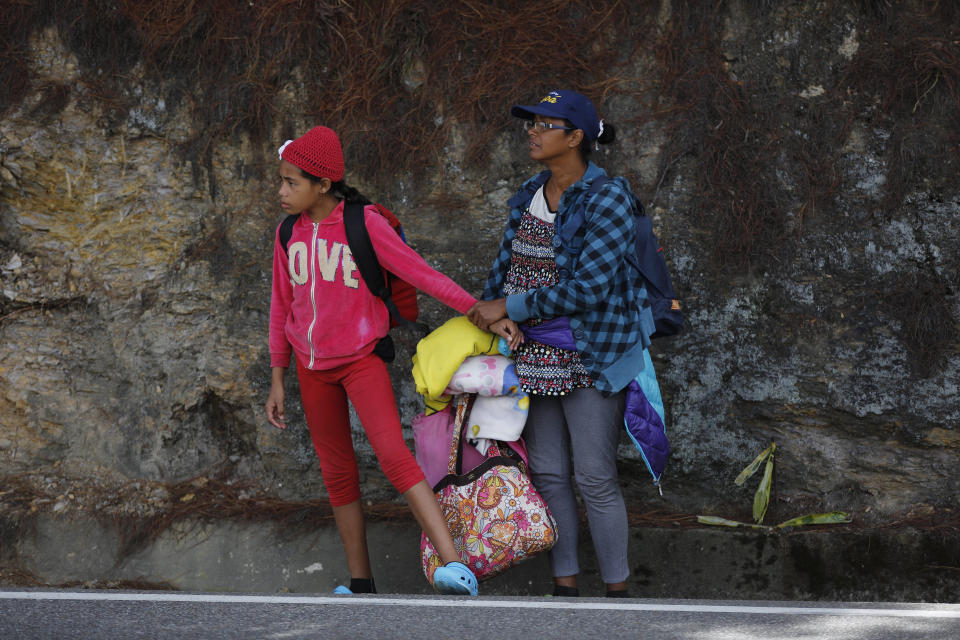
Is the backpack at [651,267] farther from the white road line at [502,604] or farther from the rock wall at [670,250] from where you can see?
the rock wall at [670,250]

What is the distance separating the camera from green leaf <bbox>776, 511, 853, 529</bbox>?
5402mm

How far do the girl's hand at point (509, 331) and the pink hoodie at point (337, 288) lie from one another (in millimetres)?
171

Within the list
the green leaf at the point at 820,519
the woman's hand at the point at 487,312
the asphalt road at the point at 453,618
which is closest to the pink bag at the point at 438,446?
the woman's hand at the point at 487,312

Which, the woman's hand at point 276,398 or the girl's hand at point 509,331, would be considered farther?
the woman's hand at point 276,398

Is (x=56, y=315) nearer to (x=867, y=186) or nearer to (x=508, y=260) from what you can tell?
(x=508, y=260)

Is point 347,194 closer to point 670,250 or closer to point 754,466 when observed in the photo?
point 670,250

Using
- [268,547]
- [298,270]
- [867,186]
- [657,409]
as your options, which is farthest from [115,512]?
[867,186]

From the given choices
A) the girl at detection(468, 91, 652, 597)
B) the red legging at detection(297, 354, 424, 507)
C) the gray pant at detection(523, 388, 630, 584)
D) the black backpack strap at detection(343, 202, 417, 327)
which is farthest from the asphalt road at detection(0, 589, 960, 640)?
the black backpack strap at detection(343, 202, 417, 327)

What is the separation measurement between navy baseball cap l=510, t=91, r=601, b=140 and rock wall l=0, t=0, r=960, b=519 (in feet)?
5.17

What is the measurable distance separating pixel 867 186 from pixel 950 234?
0.50 metres

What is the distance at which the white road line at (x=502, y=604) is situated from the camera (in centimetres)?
353

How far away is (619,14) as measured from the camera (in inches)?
228

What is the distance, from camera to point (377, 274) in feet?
14.4

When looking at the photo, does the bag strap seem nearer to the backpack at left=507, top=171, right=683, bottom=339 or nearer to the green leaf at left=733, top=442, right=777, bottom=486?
the backpack at left=507, top=171, right=683, bottom=339
